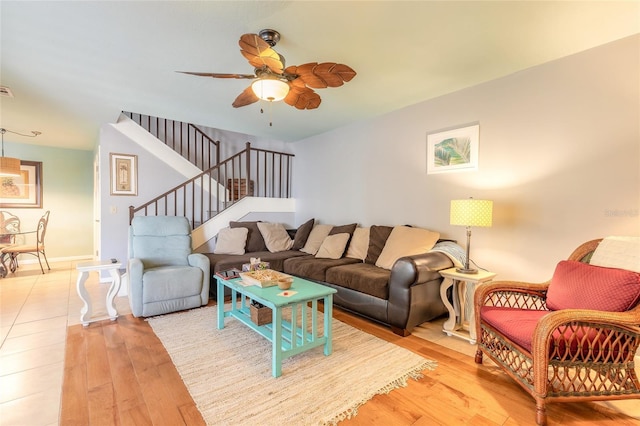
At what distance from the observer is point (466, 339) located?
2557 millimetres

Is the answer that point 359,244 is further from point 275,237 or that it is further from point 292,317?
point 292,317

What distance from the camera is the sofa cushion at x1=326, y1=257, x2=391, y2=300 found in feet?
9.20

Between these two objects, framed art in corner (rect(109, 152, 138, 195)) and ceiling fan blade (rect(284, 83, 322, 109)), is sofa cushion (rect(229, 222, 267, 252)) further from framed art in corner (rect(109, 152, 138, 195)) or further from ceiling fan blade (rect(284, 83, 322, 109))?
ceiling fan blade (rect(284, 83, 322, 109))

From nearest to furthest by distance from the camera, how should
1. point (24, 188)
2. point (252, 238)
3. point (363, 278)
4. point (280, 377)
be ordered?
1. point (280, 377)
2. point (363, 278)
3. point (252, 238)
4. point (24, 188)

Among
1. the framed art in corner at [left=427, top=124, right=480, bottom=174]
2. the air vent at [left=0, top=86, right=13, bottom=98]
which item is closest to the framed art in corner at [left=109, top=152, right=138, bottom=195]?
the air vent at [left=0, top=86, right=13, bottom=98]

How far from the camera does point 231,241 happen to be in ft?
14.5

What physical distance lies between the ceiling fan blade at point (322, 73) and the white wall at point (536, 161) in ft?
5.84

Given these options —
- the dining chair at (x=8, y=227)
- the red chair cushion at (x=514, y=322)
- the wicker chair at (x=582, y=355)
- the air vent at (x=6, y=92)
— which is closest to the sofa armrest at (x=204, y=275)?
the air vent at (x=6, y=92)

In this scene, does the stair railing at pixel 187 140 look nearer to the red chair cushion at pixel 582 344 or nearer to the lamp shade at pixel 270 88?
the lamp shade at pixel 270 88

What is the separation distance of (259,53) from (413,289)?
2.22 meters

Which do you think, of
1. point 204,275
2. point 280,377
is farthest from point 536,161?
point 204,275

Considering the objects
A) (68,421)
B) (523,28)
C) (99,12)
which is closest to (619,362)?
(523,28)

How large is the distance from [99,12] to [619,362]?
380 cm

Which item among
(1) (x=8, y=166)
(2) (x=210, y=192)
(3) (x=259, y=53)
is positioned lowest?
(2) (x=210, y=192)
